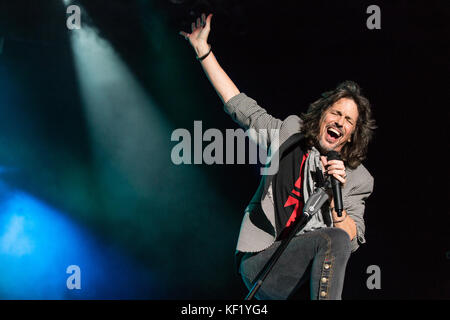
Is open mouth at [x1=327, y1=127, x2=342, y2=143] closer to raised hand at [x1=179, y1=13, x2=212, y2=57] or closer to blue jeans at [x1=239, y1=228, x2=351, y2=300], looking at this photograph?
blue jeans at [x1=239, y1=228, x2=351, y2=300]

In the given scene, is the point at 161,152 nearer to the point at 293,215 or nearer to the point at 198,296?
the point at 198,296

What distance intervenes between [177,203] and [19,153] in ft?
4.88

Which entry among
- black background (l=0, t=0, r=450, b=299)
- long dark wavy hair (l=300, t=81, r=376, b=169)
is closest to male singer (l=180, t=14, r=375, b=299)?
long dark wavy hair (l=300, t=81, r=376, b=169)

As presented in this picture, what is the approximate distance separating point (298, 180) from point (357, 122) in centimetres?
49

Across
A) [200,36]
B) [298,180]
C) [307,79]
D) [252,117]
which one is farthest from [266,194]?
[307,79]

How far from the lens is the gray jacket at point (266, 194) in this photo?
1868mm

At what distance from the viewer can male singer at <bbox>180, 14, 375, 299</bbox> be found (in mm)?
1707

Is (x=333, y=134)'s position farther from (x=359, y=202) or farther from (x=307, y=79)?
(x=307, y=79)

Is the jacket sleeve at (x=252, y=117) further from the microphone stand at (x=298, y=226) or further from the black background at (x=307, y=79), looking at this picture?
the black background at (x=307, y=79)

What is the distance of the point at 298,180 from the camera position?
1950mm

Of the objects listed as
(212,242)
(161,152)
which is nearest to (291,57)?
(161,152)

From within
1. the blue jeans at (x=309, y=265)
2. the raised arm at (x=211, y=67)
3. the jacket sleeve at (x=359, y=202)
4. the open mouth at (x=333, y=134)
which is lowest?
the blue jeans at (x=309, y=265)

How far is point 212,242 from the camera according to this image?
4129mm

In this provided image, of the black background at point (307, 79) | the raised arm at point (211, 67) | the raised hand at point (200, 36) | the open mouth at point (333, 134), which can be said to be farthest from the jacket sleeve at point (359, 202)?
the black background at point (307, 79)
